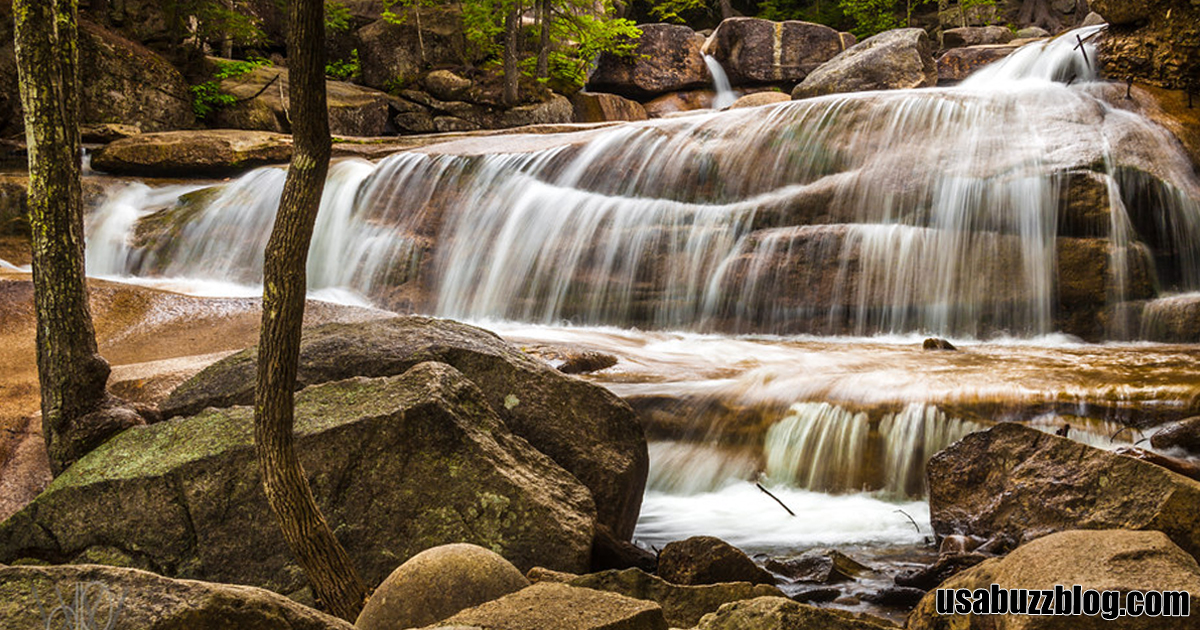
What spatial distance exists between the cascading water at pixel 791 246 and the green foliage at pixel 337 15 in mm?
7923

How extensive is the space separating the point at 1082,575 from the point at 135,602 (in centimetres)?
291

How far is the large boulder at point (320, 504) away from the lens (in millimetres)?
4246

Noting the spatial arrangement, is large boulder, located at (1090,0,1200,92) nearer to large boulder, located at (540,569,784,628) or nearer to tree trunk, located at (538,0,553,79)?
large boulder, located at (540,569,784,628)

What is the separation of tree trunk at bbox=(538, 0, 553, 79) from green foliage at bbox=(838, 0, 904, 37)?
1170 centimetres

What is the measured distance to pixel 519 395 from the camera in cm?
520

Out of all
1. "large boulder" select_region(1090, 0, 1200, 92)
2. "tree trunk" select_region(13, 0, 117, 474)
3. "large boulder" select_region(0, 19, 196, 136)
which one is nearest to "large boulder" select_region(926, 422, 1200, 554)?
"tree trunk" select_region(13, 0, 117, 474)

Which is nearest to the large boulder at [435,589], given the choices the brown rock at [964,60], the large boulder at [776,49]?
the brown rock at [964,60]

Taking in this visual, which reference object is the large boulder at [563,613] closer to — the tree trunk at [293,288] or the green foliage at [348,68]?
the tree trunk at [293,288]

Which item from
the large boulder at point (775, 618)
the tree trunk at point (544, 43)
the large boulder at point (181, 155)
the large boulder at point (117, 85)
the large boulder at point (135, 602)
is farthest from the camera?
the tree trunk at point (544, 43)

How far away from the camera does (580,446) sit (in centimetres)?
512

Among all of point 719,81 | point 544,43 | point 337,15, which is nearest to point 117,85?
point 337,15

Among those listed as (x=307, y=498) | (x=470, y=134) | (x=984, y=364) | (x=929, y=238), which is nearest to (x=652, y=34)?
(x=470, y=134)

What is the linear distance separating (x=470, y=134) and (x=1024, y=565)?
51.5 ft

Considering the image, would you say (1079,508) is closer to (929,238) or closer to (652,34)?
(929,238)
